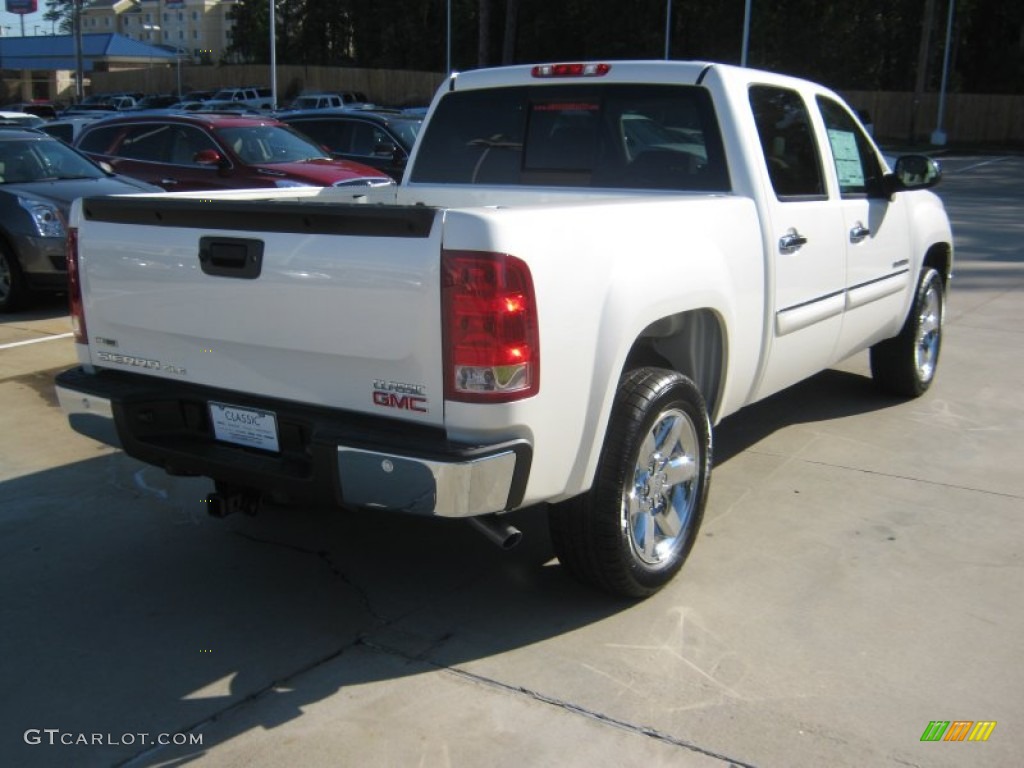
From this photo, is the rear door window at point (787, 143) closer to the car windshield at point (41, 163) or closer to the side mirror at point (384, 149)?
the car windshield at point (41, 163)

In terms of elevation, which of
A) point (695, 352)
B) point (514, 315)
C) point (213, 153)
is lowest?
point (695, 352)

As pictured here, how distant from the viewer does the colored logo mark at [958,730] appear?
10.1ft

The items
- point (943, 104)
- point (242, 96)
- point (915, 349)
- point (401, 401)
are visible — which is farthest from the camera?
point (242, 96)

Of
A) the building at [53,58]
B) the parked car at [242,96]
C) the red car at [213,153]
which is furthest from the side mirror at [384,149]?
the building at [53,58]

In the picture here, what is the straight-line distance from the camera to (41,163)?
33.6 ft

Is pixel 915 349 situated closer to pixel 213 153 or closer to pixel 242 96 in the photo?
pixel 213 153

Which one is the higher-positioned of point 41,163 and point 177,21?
point 177,21

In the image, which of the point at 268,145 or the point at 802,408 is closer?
the point at 802,408

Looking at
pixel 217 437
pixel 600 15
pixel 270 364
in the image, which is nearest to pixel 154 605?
pixel 217 437

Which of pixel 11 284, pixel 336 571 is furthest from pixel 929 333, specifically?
pixel 11 284

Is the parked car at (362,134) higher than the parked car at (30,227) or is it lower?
higher

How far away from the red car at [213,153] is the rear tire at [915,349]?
22.0 ft

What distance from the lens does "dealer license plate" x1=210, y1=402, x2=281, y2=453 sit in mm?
3432

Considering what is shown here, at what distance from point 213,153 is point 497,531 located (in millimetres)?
9449
